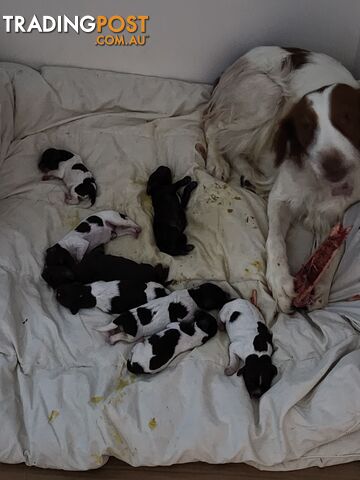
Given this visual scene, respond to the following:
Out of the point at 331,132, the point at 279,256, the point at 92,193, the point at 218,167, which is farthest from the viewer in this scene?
the point at 218,167

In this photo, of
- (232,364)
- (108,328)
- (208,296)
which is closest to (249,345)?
(232,364)

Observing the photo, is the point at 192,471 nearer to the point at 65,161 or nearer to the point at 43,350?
the point at 43,350

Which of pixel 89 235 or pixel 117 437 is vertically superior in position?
pixel 89 235

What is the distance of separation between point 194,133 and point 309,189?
2.03ft

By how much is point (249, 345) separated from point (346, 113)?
0.83 meters

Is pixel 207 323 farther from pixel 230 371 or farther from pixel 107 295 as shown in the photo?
pixel 107 295

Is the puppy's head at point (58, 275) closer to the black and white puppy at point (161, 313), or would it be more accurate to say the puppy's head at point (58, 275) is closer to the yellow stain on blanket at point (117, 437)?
the black and white puppy at point (161, 313)

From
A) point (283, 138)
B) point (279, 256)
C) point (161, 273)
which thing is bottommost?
point (161, 273)

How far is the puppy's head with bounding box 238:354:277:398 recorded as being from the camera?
186 cm

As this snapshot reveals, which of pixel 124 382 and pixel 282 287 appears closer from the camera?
pixel 124 382

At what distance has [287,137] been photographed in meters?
2.32

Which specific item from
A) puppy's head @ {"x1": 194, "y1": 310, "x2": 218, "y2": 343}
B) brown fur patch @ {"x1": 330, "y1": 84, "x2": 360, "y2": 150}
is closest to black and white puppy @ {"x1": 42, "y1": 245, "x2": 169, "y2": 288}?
puppy's head @ {"x1": 194, "y1": 310, "x2": 218, "y2": 343}

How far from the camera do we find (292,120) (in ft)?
7.39

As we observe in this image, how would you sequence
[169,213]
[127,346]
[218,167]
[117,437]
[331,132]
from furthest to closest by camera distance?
[218,167] → [169,213] → [331,132] → [127,346] → [117,437]
